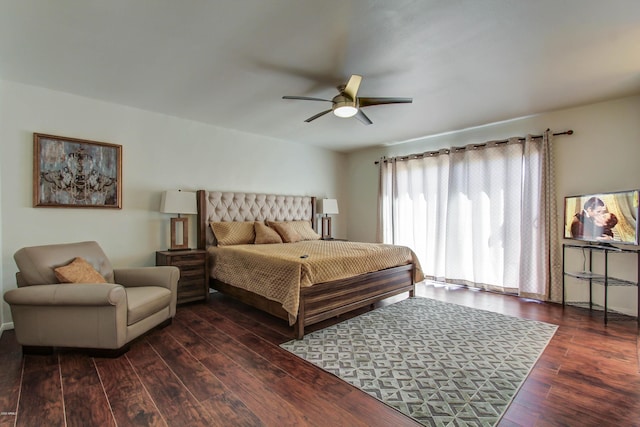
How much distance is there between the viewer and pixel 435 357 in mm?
2574

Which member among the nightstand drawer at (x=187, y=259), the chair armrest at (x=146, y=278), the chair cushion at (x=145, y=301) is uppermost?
the nightstand drawer at (x=187, y=259)

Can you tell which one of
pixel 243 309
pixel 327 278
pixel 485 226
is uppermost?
pixel 485 226

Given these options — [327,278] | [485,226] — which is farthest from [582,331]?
[327,278]

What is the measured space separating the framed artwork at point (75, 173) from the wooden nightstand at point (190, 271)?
944 mm

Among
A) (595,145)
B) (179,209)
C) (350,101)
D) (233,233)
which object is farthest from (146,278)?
(595,145)

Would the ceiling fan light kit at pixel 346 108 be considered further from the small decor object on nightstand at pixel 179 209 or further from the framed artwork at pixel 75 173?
the framed artwork at pixel 75 173

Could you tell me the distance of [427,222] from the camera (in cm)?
554

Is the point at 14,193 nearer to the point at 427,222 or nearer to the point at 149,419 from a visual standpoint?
the point at 149,419

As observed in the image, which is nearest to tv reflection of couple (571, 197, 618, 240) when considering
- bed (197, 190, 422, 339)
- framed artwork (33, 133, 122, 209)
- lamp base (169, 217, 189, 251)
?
bed (197, 190, 422, 339)

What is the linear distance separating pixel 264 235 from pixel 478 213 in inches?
137

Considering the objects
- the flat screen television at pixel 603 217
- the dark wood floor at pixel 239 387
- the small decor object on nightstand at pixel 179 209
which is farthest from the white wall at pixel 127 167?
the flat screen television at pixel 603 217

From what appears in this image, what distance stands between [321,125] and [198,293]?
10.2 ft

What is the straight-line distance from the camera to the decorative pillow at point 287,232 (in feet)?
16.5

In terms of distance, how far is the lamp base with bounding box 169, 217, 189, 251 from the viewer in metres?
4.16
